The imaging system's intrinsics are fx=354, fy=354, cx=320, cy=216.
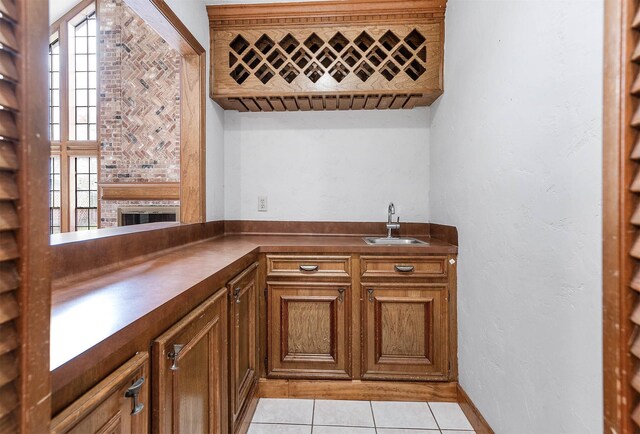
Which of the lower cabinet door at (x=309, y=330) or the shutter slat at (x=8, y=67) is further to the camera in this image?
the lower cabinet door at (x=309, y=330)

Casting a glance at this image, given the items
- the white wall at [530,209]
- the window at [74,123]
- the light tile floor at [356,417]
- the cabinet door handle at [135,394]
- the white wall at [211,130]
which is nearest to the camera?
the cabinet door handle at [135,394]

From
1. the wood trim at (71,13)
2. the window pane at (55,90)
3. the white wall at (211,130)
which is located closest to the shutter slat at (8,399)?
the white wall at (211,130)

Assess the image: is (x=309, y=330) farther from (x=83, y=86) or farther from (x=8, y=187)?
(x=83, y=86)

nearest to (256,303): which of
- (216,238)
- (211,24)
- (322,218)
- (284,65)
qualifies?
(216,238)

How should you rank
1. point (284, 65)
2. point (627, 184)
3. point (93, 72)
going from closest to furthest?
point (627, 184)
point (284, 65)
point (93, 72)

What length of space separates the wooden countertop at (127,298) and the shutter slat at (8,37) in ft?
1.45

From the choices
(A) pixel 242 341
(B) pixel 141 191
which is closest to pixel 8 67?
(A) pixel 242 341

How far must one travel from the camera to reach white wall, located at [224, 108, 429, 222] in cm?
258

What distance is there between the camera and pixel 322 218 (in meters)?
2.62

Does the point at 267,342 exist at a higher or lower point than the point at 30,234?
lower

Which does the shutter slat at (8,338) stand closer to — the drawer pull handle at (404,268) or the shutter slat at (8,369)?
the shutter slat at (8,369)

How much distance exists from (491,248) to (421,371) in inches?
35.6

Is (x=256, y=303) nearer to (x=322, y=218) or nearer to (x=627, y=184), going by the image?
(x=322, y=218)

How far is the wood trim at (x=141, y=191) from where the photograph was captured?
4.81 meters
